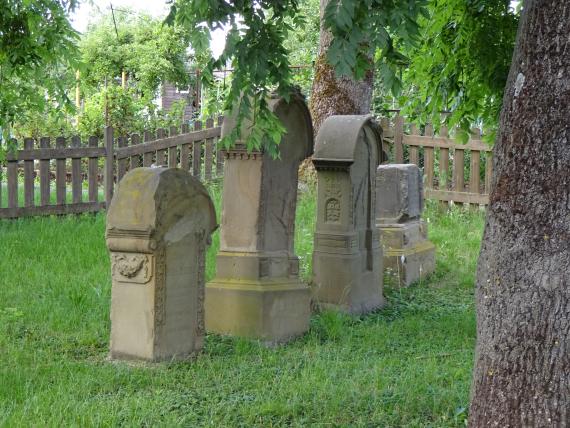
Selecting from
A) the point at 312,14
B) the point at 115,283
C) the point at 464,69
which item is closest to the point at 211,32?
the point at 115,283

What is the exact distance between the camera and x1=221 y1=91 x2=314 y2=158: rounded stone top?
6711 mm

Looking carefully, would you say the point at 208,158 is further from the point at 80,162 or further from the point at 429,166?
the point at 429,166

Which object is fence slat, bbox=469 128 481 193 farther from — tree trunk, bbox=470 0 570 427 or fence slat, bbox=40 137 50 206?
tree trunk, bbox=470 0 570 427

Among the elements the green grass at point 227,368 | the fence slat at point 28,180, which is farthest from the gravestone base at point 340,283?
the fence slat at point 28,180

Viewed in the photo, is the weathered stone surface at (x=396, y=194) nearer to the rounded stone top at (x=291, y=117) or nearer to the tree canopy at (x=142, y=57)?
the rounded stone top at (x=291, y=117)

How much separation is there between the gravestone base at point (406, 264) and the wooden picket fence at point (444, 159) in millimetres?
4034

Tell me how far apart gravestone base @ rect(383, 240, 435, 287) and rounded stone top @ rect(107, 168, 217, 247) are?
398cm

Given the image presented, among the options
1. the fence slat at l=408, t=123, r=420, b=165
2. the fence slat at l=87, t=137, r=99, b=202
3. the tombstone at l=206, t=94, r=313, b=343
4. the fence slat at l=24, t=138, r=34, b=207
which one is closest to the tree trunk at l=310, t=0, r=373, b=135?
the fence slat at l=408, t=123, r=420, b=165

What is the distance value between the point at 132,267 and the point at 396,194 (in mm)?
4762

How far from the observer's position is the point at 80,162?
39.4ft

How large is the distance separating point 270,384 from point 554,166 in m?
2.52

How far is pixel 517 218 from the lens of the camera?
3635 mm

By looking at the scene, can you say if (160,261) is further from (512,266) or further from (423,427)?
(512,266)

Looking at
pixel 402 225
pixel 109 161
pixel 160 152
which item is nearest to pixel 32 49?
pixel 402 225
